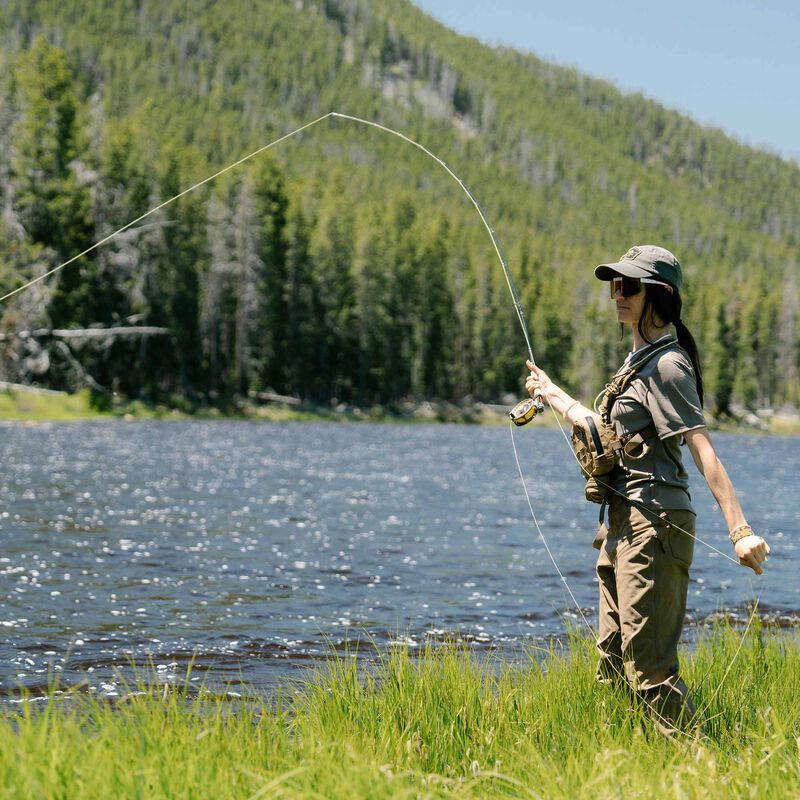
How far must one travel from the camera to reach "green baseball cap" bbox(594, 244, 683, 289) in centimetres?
475

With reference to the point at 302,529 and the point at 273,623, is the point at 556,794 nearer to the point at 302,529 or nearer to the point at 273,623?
the point at 273,623

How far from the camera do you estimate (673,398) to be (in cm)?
454

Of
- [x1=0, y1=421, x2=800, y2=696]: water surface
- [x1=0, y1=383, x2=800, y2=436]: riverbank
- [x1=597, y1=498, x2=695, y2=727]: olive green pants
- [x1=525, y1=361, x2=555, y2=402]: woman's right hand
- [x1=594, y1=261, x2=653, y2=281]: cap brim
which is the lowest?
[x1=0, y1=383, x2=800, y2=436]: riverbank

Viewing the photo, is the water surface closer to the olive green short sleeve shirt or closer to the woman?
the woman

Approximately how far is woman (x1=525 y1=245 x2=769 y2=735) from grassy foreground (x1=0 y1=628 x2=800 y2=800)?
0.87 feet

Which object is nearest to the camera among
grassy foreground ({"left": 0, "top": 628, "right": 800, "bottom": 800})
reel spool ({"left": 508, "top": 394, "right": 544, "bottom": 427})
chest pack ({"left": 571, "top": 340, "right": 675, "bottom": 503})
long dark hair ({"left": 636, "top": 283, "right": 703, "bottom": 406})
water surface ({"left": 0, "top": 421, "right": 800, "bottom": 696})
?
grassy foreground ({"left": 0, "top": 628, "right": 800, "bottom": 800})

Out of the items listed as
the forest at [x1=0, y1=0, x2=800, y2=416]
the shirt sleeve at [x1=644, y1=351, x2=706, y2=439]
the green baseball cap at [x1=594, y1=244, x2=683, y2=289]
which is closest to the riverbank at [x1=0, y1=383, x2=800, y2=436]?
the forest at [x1=0, y1=0, x2=800, y2=416]

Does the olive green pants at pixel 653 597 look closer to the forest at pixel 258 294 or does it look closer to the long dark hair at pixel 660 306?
the long dark hair at pixel 660 306

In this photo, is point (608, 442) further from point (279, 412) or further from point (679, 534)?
point (279, 412)

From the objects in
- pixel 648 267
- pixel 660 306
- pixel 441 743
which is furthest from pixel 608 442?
pixel 441 743

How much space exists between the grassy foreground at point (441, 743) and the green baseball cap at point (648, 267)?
184cm

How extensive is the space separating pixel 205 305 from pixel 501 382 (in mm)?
29400

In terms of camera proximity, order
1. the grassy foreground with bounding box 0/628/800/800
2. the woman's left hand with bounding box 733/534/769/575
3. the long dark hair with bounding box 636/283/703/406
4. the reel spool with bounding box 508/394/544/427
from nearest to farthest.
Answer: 1. the grassy foreground with bounding box 0/628/800/800
2. the woman's left hand with bounding box 733/534/769/575
3. the long dark hair with bounding box 636/283/703/406
4. the reel spool with bounding box 508/394/544/427

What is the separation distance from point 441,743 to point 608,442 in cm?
148
